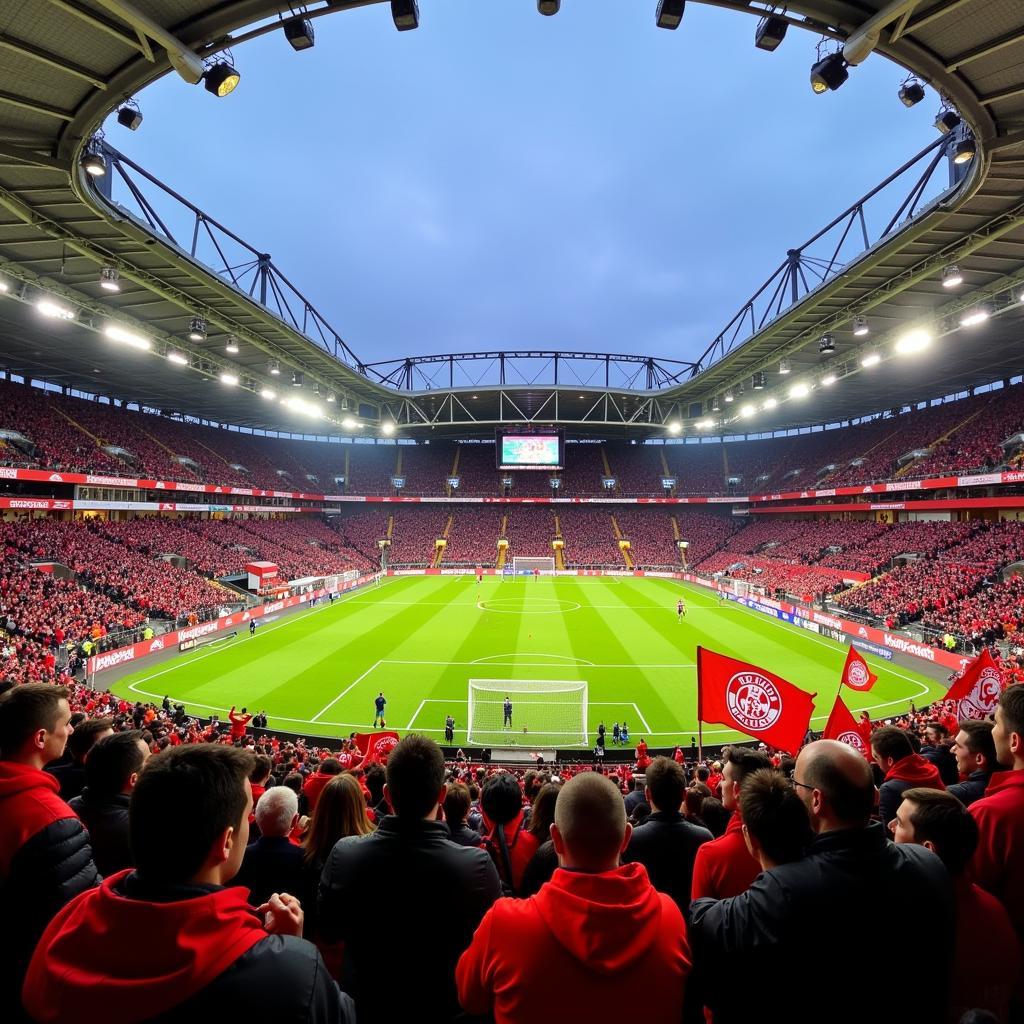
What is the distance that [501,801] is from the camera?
4559 mm

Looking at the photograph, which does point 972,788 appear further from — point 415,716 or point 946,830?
point 415,716

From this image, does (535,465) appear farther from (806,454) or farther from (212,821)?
(212,821)

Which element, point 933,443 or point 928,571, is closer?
point 928,571

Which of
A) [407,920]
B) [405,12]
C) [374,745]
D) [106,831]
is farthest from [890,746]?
[405,12]

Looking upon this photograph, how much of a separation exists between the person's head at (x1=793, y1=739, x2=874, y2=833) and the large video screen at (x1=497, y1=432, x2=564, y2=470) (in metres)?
54.7

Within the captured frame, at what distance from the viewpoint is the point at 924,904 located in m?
2.31

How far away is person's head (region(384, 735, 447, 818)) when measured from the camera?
283cm

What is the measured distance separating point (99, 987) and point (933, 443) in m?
52.0

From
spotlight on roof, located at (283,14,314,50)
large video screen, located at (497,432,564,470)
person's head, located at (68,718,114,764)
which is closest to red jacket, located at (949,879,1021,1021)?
person's head, located at (68,718,114,764)

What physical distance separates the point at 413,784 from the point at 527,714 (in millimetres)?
18012

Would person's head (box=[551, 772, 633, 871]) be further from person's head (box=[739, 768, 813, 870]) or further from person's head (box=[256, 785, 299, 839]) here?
person's head (box=[256, 785, 299, 839])

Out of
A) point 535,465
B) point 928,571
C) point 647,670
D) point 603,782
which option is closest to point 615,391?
point 535,465

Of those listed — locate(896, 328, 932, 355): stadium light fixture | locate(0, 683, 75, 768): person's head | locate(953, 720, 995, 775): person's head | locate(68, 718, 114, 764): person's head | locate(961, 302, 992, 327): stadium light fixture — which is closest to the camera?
locate(0, 683, 75, 768): person's head

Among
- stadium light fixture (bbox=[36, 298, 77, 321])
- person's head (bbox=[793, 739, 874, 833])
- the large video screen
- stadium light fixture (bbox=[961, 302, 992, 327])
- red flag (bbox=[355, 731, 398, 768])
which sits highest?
the large video screen
